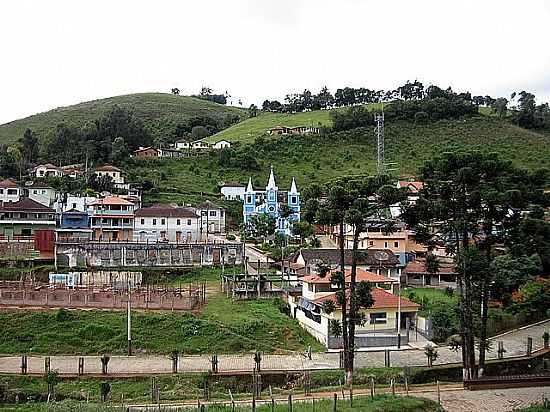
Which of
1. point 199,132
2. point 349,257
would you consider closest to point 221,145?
point 199,132

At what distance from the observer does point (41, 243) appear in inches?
1842

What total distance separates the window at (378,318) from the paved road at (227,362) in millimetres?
2221

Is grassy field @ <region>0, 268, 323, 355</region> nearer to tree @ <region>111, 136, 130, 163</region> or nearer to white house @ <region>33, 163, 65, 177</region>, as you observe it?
white house @ <region>33, 163, 65, 177</region>

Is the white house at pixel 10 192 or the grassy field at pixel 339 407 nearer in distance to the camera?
the grassy field at pixel 339 407

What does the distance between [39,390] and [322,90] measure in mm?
114287

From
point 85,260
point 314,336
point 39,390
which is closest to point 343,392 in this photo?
point 314,336

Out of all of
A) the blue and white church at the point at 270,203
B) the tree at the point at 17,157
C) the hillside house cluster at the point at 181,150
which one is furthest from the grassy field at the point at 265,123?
the blue and white church at the point at 270,203

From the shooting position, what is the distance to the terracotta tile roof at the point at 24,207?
178 feet

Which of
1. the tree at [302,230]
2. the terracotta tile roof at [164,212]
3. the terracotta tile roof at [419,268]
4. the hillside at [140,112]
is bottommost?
the terracotta tile roof at [419,268]

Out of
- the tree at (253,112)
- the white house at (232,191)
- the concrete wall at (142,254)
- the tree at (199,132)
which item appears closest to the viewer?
the concrete wall at (142,254)

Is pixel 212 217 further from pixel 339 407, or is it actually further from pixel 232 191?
pixel 339 407

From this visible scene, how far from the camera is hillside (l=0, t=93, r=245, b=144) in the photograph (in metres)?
124

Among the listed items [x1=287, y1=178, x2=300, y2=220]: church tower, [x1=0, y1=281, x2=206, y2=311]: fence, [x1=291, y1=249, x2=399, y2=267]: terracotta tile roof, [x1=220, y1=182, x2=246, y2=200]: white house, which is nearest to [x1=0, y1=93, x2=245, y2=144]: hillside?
[x1=220, y1=182, x2=246, y2=200]: white house

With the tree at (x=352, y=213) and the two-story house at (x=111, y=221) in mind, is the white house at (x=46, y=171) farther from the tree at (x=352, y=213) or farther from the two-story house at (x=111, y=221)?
the tree at (x=352, y=213)
